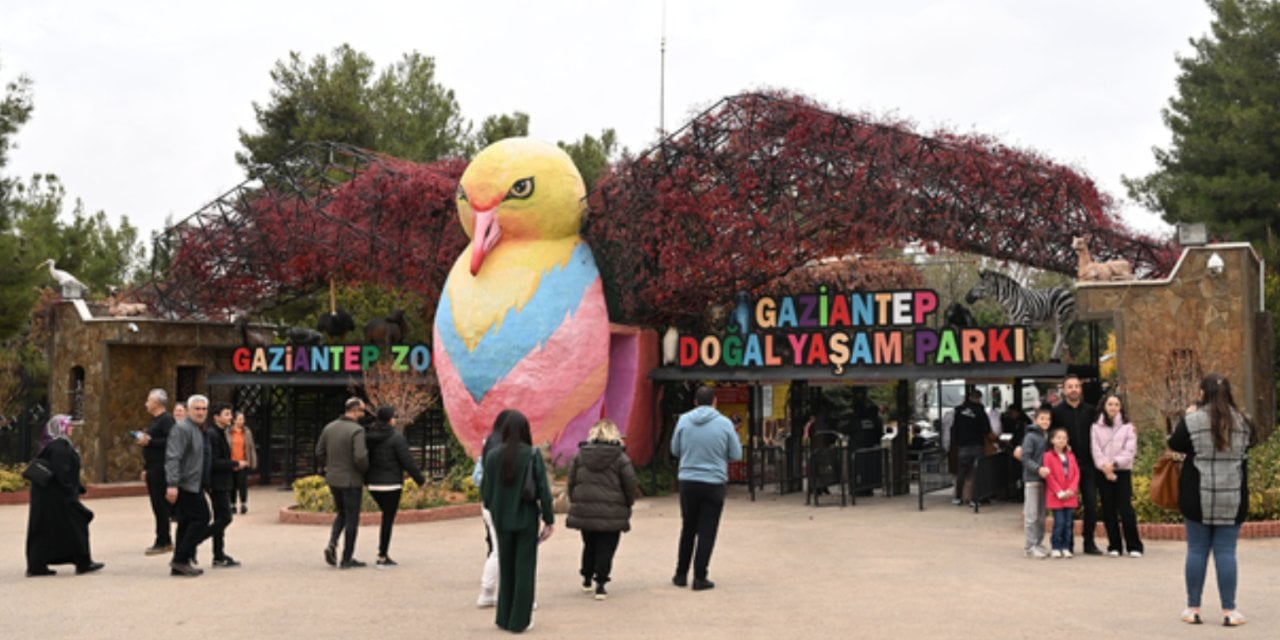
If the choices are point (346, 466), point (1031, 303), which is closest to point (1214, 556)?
point (346, 466)

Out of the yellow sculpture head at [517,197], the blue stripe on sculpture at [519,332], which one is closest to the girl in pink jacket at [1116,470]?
the blue stripe on sculpture at [519,332]

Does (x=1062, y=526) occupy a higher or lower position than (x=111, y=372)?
lower

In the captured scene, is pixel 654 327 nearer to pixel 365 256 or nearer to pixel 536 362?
pixel 536 362

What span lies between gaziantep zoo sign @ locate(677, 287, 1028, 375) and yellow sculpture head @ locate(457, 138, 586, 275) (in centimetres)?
279

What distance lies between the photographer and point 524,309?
19000 millimetres

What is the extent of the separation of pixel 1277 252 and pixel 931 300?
1392cm

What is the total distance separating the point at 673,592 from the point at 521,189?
32.9ft

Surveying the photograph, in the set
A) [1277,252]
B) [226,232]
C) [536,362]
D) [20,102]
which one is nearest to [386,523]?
[536,362]

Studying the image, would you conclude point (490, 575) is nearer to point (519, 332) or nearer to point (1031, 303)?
point (519, 332)

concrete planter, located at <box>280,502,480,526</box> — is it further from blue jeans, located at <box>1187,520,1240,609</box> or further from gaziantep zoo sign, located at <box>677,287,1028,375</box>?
blue jeans, located at <box>1187,520,1240,609</box>

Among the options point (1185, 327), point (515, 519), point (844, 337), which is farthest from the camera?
point (844, 337)

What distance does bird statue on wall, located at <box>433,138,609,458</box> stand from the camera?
1895 cm

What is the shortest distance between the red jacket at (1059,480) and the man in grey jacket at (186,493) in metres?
7.85

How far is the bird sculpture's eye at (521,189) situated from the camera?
19312 millimetres
